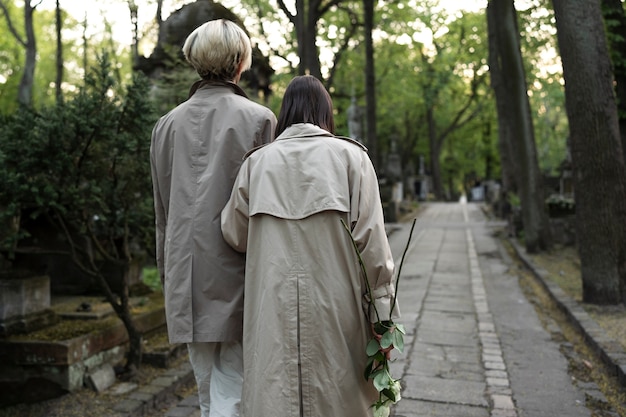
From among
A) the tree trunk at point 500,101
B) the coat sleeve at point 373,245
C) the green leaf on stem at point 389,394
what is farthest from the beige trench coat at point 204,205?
the tree trunk at point 500,101

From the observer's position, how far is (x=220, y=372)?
2633 millimetres

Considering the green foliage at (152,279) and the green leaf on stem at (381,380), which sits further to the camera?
the green foliage at (152,279)

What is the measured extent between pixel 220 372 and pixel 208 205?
0.72m

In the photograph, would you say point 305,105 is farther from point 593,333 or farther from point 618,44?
point 618,44

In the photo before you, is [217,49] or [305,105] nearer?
[305,105]

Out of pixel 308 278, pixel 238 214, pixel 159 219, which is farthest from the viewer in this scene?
pixel 159 219

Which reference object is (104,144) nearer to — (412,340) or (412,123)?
(412,340)

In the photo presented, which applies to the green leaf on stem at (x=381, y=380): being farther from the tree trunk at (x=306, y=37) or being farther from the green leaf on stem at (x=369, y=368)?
the tree trunk at (x=306, y=37)

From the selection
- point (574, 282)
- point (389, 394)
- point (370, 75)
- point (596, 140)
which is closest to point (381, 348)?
point (389, 394)

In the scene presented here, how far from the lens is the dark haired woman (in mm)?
2312

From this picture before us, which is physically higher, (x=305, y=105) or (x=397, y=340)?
(x=305, y=105)

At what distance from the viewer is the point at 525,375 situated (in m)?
5.21

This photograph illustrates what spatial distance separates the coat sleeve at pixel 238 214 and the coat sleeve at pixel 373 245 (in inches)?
16.9

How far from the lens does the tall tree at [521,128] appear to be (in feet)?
40.3
